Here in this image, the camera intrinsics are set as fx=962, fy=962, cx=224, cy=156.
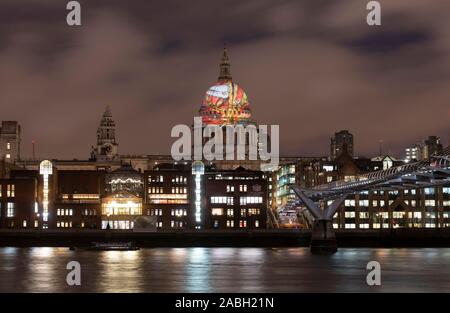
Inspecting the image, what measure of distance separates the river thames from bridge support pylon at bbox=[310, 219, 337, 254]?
159 inches

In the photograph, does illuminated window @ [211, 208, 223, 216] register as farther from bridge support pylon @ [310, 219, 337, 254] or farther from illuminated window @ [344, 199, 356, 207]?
bridge support pylon @ [310, 219, 337, 254]

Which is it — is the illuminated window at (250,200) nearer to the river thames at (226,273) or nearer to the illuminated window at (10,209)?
the illuminated window at (10,209)

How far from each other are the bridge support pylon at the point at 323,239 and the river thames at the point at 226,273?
13.3 feet

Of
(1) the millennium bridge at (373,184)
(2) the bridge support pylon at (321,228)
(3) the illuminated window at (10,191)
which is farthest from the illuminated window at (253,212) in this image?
(2) the bridge support pylon at (321,228)

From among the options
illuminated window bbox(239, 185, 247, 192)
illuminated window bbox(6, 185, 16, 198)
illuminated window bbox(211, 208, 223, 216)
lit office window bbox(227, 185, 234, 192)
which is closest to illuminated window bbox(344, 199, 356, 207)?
illuminated window bbox(239, 185, 247, 192)

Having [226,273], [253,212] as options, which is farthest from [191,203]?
[226,273]

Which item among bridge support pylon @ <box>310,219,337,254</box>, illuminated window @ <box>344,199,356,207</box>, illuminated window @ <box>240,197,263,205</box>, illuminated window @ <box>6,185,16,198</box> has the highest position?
illuminated window @ <box>6,185,16,198</box>

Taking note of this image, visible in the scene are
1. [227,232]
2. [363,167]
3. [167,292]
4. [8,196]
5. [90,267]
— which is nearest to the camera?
[167,292]

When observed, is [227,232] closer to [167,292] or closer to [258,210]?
[258,210]

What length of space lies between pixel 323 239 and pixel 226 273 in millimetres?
29789

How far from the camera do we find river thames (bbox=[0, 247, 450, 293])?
61356 millimetres
